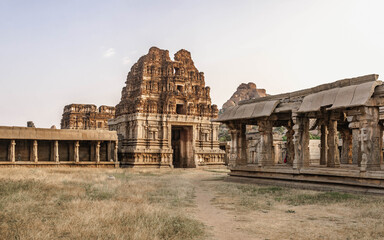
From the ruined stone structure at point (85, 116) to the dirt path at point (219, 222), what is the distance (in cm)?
4127

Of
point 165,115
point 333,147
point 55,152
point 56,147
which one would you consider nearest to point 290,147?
point 333,147

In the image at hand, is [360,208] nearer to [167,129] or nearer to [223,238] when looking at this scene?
[223,238]

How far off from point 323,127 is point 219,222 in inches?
454

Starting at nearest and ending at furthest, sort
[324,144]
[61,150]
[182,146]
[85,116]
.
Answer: [324,144] < [61,150] < [182,146] < [85,116]

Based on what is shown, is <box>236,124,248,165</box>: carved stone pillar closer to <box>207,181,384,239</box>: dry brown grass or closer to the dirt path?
<box>207,181,384,239</box>: dry brown grass

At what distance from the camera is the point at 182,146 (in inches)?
1385

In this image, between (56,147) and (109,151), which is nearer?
(56,147)

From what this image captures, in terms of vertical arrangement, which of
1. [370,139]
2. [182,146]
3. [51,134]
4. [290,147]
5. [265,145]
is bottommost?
[182,146]

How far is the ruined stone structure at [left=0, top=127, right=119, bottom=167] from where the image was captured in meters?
24.4

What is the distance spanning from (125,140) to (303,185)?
2006cm

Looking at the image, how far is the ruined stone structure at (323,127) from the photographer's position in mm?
12844

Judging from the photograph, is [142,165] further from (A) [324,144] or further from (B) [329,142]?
(B) [329,142]

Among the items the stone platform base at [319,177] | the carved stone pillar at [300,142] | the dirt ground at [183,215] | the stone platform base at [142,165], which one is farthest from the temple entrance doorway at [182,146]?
the dirt ground at [183,215]

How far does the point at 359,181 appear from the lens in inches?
508
